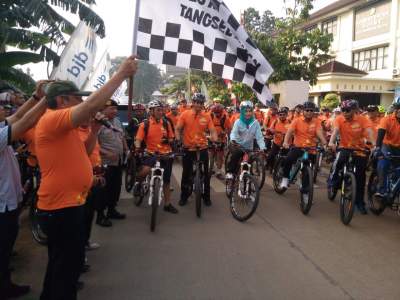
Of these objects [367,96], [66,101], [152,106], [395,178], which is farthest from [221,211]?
[367,96]

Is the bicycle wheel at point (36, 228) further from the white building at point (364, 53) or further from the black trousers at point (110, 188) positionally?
the white building at point (364, 53)

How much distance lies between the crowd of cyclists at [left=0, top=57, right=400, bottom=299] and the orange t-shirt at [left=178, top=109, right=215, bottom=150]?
2cm

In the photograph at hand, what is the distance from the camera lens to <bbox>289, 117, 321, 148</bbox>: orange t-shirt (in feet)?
26.8

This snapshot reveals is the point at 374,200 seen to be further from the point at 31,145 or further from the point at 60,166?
the point at 60,166

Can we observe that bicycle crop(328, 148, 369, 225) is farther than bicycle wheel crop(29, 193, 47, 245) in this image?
Yes

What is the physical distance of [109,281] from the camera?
451 centimetres

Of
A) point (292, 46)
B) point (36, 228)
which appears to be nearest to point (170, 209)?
A: point (36, 228)

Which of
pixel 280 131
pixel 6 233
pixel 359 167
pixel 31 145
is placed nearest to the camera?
pixel 6 233

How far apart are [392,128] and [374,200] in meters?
1.52

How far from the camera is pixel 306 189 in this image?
24.1 ft

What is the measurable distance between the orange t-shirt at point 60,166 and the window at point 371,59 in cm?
2827

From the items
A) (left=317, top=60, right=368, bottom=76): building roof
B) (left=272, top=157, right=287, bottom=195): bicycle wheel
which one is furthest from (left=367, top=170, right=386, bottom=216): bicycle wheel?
(left=317, top=60, right=368, bottom=76): building roof

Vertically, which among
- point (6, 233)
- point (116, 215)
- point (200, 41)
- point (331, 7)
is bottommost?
point (116, 215)

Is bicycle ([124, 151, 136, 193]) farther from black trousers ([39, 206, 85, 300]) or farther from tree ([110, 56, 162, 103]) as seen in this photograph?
tree ([110, 56, 162, 103])
